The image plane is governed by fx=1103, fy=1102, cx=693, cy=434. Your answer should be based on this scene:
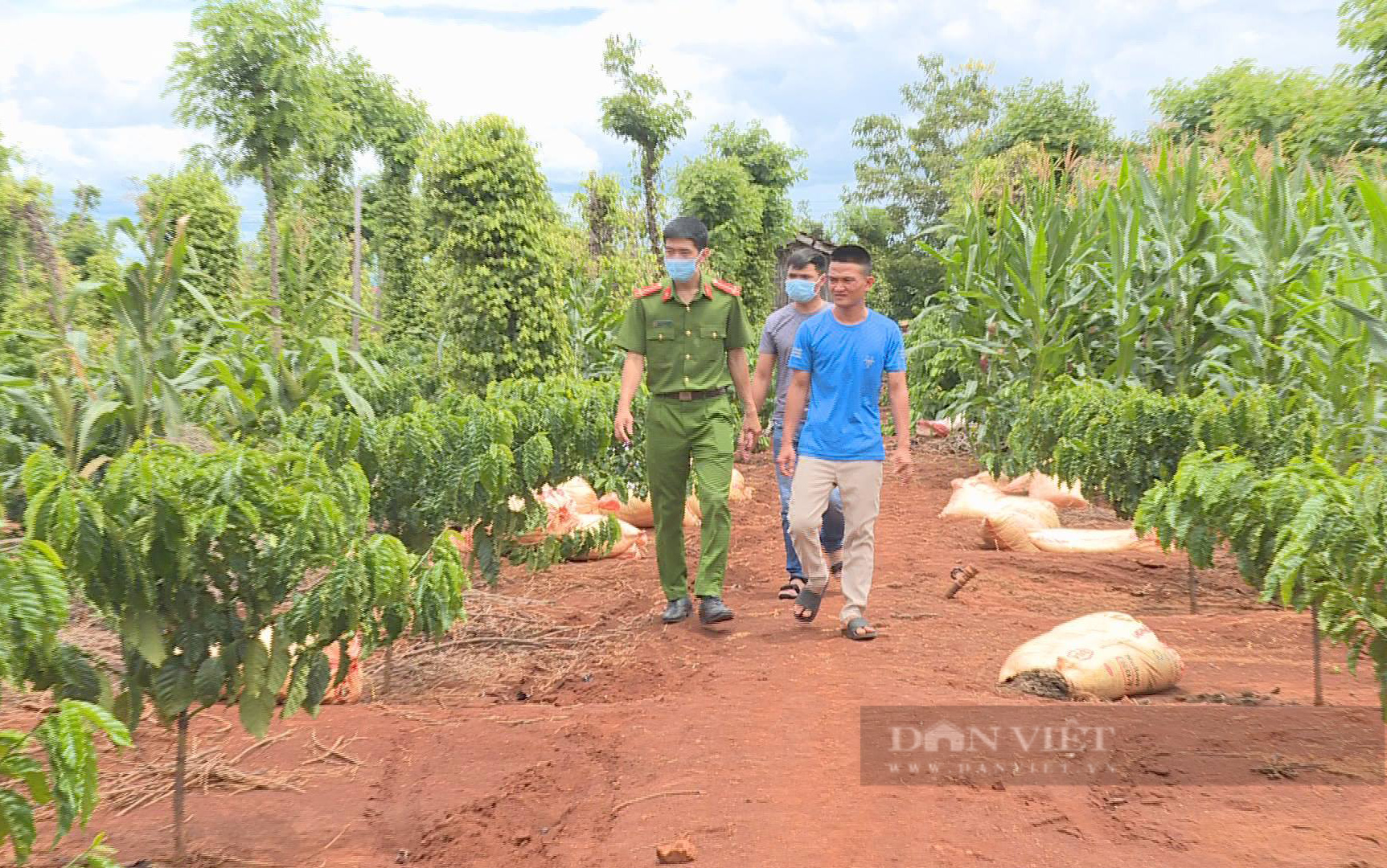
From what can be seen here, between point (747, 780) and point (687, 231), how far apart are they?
8.85 ft

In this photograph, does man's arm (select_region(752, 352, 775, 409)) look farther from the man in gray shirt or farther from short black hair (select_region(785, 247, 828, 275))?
short black hair (select_region(785, 247, 828, 275))

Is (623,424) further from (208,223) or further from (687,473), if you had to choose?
(208,223)

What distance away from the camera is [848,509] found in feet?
16.1

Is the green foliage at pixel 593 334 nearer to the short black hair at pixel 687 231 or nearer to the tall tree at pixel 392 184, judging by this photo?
the short black hair at pixel 687 231

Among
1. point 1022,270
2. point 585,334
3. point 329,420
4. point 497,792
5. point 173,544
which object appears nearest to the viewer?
point 173,544

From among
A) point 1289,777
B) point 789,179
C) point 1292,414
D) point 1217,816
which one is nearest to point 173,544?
point 1217,816

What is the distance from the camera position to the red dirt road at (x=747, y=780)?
2914mm

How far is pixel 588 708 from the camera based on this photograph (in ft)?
13.9

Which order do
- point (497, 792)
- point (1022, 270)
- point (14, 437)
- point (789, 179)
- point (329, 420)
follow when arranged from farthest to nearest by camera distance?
point (789, 179)
point (1022, 270)
point (329, 420)
point (497, 792)
point (14, 437)

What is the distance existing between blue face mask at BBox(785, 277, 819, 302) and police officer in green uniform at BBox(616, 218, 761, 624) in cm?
61

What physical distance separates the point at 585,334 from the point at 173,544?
7.72 m

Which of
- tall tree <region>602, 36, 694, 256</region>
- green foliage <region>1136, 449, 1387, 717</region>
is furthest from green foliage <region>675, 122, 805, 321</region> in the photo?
green foliage <region>1136, 449, 1387, 717</region>

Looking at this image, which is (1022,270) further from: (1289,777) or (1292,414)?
(1289,777)

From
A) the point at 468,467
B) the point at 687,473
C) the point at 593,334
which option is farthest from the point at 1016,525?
the point at 593,334
